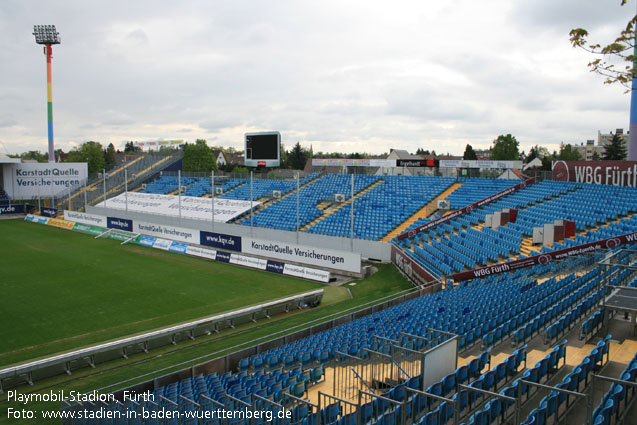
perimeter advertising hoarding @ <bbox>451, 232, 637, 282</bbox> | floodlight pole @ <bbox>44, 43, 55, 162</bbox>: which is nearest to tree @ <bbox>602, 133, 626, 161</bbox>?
perimeter advertising hoarding @ <bbox>451, 232, 637, 282</bbox>

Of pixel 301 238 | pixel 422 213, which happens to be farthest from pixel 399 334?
pixel 422 213

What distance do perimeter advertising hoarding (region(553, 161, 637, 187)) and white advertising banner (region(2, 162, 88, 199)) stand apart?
180ft

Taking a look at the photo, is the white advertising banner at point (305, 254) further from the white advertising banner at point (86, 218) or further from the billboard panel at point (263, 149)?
the white advertising banner at point (86, 218)

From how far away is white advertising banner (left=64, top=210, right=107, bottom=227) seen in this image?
4256cm

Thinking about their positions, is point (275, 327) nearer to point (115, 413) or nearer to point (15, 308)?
point (115, 413)

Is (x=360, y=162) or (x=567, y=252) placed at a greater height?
(x=360, y=162)

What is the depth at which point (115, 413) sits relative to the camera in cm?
980

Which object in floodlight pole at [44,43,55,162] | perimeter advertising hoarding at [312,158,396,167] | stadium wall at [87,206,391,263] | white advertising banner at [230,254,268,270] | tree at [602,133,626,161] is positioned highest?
floodlight pole at [44,43,55,162]

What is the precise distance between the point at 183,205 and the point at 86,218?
8951 mm

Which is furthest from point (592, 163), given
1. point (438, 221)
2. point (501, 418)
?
point (501, 418)

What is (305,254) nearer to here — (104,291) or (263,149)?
(104,291)

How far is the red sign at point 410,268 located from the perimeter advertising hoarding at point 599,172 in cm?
1311

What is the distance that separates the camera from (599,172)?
2822 centimetres

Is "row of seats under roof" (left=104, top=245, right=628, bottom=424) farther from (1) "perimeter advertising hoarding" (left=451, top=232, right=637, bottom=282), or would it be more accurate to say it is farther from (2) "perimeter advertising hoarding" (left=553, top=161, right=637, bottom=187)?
(2) "perimeter advertising hoarding" (left=553, top=161, right=637, bottom=187)
